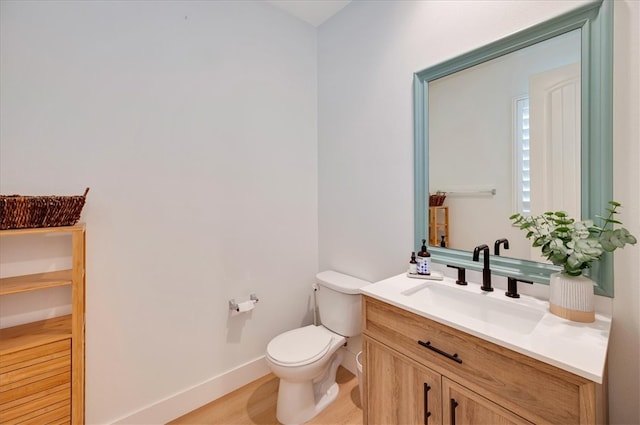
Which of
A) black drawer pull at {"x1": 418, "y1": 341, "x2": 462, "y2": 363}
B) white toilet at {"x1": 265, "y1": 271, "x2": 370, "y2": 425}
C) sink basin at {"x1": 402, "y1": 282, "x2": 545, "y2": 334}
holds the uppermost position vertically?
sink basin at {"x1": 402, "y1": 282, "x2": 545, "y2": 334}

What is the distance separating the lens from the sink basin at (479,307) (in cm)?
109

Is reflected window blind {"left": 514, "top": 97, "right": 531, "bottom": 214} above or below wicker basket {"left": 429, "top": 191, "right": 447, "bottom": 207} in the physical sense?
above

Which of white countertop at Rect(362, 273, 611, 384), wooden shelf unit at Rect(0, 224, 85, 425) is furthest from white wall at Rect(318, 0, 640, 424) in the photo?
wooden shelf unit at Rect(0, 224, 85, 425)

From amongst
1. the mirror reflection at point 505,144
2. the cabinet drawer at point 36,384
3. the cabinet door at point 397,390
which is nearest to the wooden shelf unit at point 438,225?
the mirror reflection at point 505,144

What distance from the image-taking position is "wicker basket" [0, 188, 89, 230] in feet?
3.56

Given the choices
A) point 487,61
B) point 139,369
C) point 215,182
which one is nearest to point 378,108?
point 487,61

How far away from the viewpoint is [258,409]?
1.75m

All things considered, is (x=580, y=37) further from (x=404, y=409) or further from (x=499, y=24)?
(x=404, y=409)

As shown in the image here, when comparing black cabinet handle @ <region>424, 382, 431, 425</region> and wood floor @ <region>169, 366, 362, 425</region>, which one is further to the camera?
wood floor @ <region>169, 366, 362, 425</region>

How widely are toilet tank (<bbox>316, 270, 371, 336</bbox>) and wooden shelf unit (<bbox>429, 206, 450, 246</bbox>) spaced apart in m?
0.59

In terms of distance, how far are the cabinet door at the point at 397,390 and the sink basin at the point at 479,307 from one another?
276mm

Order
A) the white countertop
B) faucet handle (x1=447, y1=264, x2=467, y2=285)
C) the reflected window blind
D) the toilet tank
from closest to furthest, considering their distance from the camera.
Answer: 1. the white countertop
2. the reflected window blind
3. faucet handle (x1=447, y1=264, x2=467, y2=285)
4. the toilet tank

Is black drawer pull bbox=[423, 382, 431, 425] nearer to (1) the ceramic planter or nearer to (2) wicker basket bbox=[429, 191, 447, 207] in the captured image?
(1) the ceramic planter

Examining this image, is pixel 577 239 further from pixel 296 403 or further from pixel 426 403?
pixel 296 403
